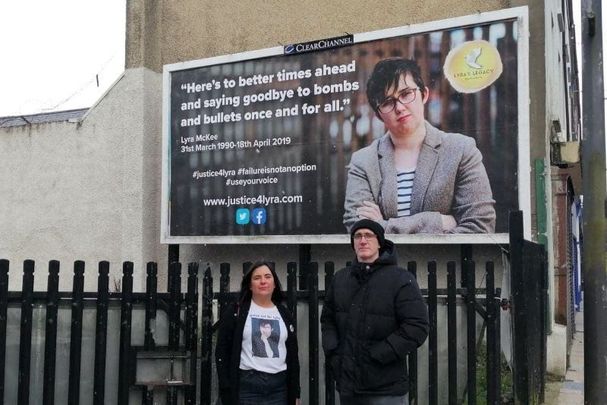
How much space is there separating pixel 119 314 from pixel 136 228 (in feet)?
17.8

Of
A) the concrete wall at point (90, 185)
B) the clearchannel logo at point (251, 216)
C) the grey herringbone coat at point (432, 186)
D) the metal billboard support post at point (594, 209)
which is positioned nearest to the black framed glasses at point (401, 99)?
the grey herringbone coat at point (432, 186)

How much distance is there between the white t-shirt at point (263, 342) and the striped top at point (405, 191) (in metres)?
4.51

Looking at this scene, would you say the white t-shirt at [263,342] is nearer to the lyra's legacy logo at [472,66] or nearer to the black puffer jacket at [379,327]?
the black puffer jacket at [379,327]

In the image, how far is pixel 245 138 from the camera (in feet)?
32.9

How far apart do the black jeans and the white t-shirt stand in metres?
0.04

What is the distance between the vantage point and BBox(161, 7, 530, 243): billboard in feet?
27.1

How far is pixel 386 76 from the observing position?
356 inches

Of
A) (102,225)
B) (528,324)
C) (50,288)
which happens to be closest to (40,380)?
(50,288)

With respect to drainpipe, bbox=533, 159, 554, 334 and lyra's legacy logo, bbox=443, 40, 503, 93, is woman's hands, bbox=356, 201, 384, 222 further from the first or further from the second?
drainpipe, bbox=533, 159, 554, 334

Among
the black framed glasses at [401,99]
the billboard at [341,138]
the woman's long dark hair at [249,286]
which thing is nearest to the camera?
the woman's long dark hair at [249,286]

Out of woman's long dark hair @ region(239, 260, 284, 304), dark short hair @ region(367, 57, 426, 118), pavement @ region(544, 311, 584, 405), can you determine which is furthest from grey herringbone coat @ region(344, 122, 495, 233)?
woman's long dark hair @ region(239, 260, 284, 304)

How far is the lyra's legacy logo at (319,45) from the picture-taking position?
30.7 ft

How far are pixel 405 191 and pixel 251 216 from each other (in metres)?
2.43

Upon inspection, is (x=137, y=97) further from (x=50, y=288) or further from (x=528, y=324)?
(x=528, y=324)
